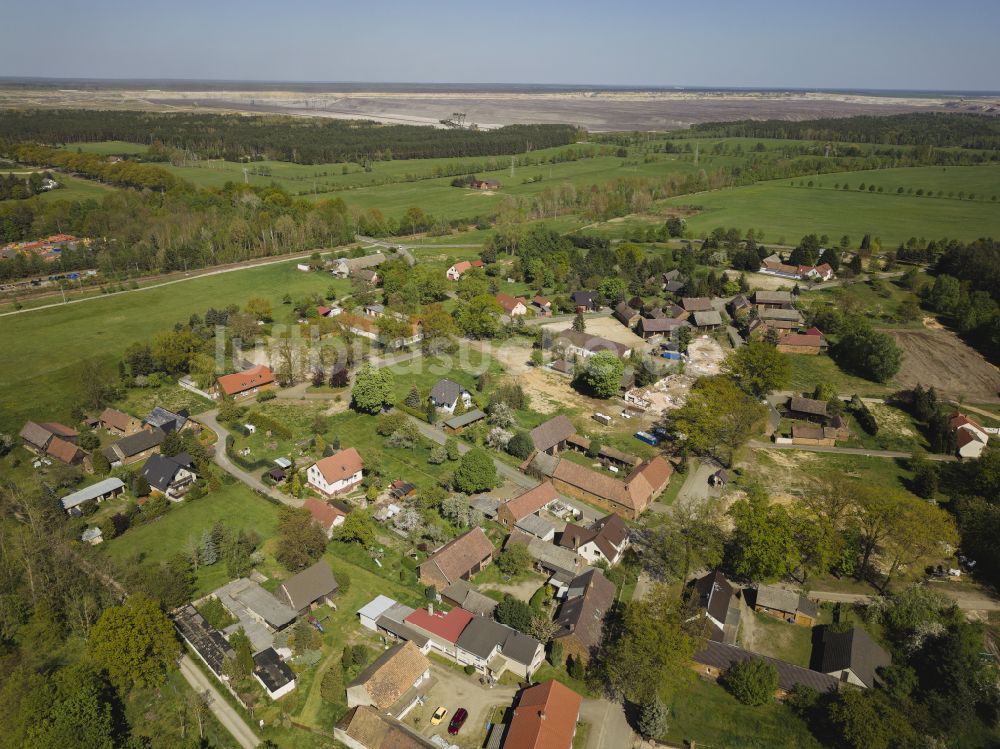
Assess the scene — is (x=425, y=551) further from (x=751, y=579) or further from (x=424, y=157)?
(x=424, y=157)

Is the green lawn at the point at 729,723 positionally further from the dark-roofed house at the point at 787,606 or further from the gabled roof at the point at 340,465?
the gabled roof at the point at 340,465

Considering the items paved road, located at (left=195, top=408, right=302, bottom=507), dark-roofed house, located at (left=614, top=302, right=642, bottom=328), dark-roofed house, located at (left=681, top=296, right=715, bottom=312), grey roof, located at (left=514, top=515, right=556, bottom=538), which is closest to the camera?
grey roof, located at (left=514, top=515, right=556, bottom=538)

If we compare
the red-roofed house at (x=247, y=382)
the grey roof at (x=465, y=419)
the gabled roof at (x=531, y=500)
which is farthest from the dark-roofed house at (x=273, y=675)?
the red-roofed house at (x=247, y=382)

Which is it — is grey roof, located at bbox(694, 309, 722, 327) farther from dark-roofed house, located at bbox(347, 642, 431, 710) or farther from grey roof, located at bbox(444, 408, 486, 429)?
dark-roofed house, located at bbox(347, 642, 431, 710)

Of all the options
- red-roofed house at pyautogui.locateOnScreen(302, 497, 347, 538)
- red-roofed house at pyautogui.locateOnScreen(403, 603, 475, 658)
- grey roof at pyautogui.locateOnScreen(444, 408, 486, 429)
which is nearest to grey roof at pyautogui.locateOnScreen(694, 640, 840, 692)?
red-roofed house at pyautogui.locateOnScreen(403, 603, 475, 658)

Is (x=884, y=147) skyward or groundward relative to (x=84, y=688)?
skyward

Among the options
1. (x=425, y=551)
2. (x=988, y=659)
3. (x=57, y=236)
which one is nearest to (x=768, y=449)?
(x=988, y=659)
